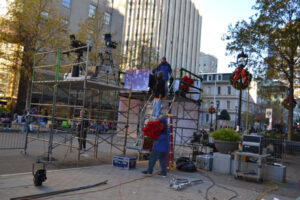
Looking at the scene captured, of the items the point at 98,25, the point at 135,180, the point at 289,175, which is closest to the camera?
the point at 135,180

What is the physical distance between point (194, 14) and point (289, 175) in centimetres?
7590

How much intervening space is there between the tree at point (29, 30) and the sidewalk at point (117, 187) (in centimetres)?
1687

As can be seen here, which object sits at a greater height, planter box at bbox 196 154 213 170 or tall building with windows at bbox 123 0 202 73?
tall building with windows at bbox 123 0 202 73

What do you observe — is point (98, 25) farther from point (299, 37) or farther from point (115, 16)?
point (299, 37)

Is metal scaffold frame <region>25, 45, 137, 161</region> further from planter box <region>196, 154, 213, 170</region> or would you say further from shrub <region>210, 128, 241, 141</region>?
shrub <region>210, 128, 241, 141</region>

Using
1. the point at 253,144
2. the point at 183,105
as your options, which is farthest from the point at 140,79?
the point at 253,144

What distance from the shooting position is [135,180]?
7473 mm

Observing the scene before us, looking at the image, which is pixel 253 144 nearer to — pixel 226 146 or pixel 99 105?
pixel 226 146

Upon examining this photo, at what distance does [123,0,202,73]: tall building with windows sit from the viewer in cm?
6594

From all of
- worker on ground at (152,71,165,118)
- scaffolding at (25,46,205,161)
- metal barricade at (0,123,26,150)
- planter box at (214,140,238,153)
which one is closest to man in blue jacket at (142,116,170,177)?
scaffolding at (25,46,205,161)

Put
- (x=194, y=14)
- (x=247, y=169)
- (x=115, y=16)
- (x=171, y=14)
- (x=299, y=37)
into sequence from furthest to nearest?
1. (x=194, y=14)
2. (x=171, y=14)
3. (x=115, y=16)
4. (x=299, y=37)
5. (x=247, y=169)

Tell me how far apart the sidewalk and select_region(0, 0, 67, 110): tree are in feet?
55.4

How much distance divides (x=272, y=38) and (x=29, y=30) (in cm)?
1878

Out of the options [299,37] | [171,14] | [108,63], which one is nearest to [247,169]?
[108,63]
